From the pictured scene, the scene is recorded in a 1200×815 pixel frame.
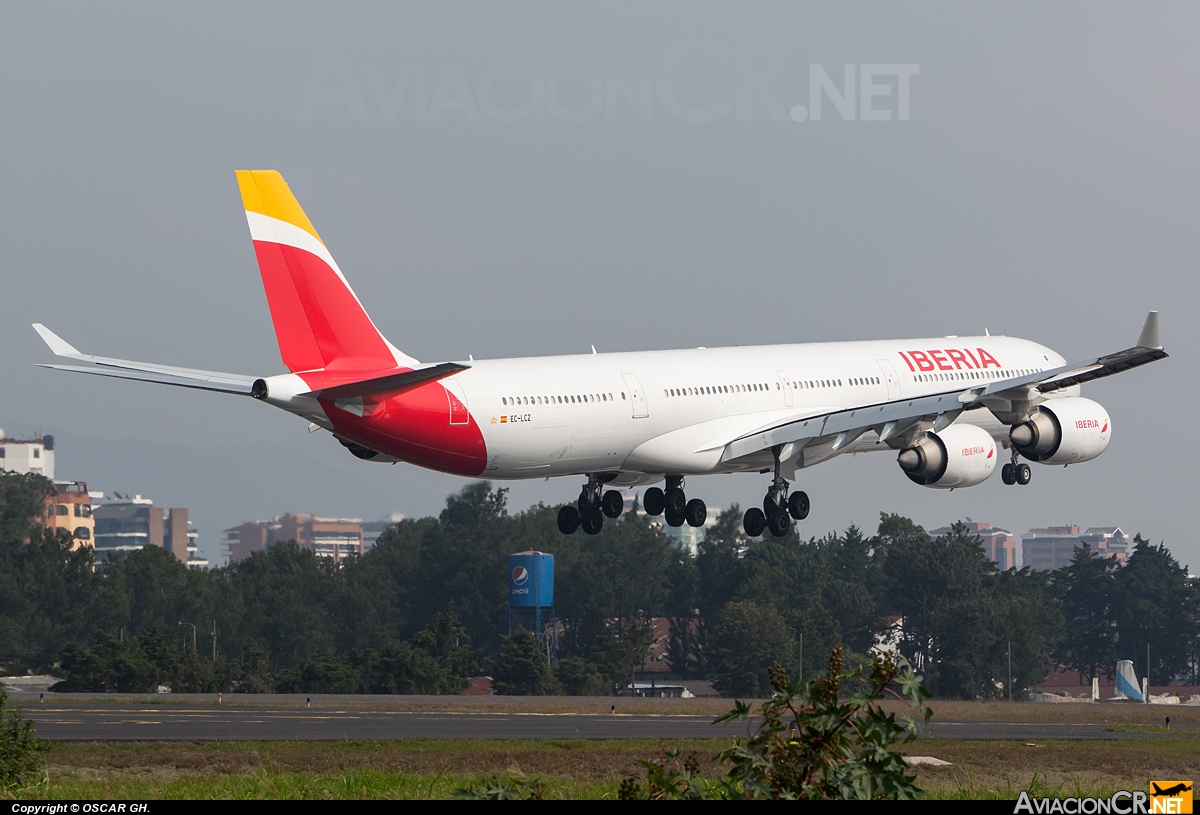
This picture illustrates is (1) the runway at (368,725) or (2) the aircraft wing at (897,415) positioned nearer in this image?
Result: (2) the aircraft wing at (897,415)

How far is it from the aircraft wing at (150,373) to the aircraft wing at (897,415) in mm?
17449

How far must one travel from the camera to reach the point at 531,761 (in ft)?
150

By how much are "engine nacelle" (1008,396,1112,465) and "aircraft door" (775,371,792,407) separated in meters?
8.20

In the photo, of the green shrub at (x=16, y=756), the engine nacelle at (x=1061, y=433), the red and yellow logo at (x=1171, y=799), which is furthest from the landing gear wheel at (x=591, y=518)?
the red and yellow logo at (x=1171, y=799)

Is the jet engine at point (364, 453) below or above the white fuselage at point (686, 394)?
below

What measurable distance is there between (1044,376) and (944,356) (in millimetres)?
8636

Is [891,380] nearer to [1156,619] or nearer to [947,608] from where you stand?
[947,608]

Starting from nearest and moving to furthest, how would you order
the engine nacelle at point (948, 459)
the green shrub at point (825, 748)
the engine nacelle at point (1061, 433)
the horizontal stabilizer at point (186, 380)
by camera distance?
the green shrub at point (825, 748), the horizontal stabilizer at point (186, 380), the engine nacelle at point (948, 459), the engine nacelle at point (1061, 433)

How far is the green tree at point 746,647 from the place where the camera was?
423 ft

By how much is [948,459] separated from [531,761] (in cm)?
1678

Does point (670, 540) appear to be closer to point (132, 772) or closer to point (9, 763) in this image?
point (132, 772)

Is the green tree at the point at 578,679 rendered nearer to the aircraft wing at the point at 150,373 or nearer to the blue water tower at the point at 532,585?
the blue water tower at the point at 532,585

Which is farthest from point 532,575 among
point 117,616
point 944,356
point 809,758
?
point 809,758

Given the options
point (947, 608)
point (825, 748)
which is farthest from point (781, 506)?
point (947, 608)
